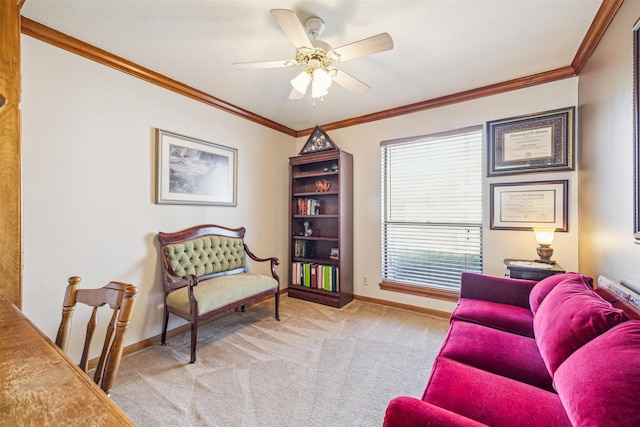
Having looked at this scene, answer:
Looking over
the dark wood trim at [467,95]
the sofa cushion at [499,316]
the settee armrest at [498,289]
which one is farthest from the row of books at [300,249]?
the sofa cushion at [499,316]

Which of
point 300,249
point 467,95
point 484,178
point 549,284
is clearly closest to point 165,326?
point 300,249

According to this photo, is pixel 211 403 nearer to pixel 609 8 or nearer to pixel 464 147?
pixel 464 147

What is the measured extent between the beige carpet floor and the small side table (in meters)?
0.89

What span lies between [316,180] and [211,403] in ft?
9.66

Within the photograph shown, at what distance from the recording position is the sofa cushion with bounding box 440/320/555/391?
4.23 ft

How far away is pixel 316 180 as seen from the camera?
4055mm

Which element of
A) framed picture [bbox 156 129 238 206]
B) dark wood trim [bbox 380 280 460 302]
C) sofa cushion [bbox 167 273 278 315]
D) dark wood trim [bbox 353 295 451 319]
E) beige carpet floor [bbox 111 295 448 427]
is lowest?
beige carpet floor [bbox 111 295 448 427]

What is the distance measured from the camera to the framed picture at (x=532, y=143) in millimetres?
2510

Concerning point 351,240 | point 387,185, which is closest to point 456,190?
point 387,185

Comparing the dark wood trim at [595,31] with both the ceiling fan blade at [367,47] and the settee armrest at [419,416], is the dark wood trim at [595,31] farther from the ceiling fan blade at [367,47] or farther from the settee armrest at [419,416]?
the settee armrest at [419,416]

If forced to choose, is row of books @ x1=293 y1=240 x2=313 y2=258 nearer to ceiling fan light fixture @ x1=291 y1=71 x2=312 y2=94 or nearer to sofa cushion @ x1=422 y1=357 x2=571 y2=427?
ceiling fan light fixture @ x1=291 y1=71 x2=312 y2=94

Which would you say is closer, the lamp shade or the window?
the lamp shade

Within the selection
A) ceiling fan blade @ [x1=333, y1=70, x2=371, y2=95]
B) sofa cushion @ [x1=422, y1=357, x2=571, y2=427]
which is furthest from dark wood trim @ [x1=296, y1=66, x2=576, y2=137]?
sofa cushion @ [x1=422, y1=357, x2=571, y2=427]

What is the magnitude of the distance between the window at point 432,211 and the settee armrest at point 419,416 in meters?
2.46
